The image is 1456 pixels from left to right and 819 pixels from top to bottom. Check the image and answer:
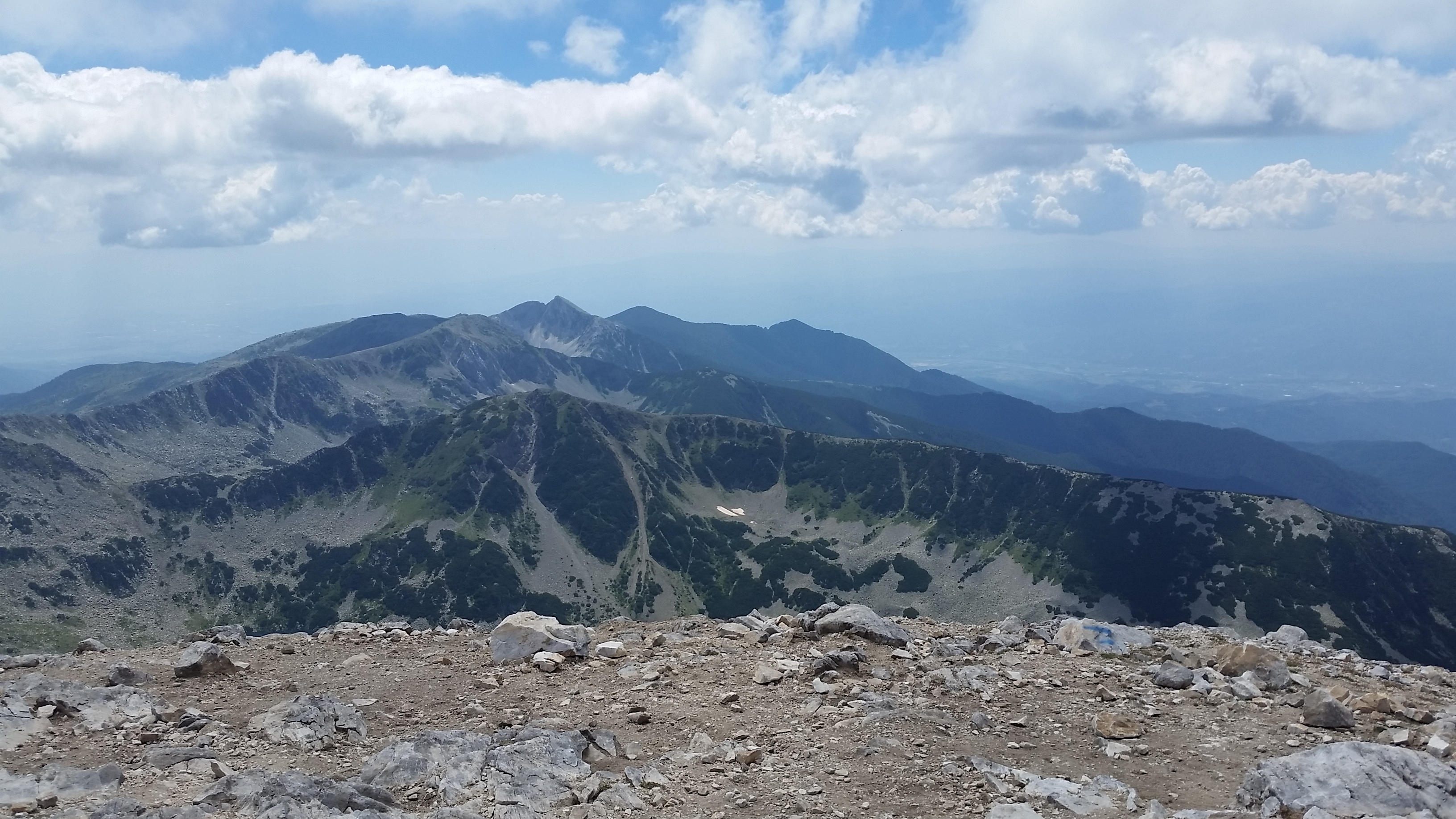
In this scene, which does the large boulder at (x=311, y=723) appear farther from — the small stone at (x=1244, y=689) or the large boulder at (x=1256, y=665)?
the large boulder at (x=1256, y=665)

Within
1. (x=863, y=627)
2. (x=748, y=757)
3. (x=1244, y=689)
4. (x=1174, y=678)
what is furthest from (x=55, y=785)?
(x=1244, y=689)

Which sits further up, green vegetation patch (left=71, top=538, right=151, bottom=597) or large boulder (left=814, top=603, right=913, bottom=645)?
large boulder (left=814, top=603, right=913, bottom=645)

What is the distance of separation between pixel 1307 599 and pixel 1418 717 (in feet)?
609

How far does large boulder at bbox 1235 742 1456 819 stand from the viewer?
12188 mm

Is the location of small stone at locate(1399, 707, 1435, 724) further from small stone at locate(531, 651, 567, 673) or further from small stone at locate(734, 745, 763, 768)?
small stone at locate(531, 651, 567, 673)

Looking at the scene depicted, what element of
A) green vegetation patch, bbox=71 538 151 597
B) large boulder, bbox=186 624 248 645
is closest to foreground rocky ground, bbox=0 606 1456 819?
large boulder, bbox=186 624 248 645

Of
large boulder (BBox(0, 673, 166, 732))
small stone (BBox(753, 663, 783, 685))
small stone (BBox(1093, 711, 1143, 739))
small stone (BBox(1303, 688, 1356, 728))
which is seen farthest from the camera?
small stone (BBox(753, 663, 783, 685))

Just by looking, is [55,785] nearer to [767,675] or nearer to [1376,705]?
[767,675]

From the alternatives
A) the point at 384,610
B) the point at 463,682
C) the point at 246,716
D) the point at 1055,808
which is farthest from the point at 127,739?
the point at 384,610

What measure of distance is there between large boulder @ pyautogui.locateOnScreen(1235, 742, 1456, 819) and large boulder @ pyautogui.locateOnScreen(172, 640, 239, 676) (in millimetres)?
22296

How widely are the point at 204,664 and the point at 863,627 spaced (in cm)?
1678

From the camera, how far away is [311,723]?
16484mm

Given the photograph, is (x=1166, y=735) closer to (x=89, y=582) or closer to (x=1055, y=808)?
(x=1055, y=808)

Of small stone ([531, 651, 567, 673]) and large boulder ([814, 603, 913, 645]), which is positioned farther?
large boulder ([814, 603, 913, 645])
